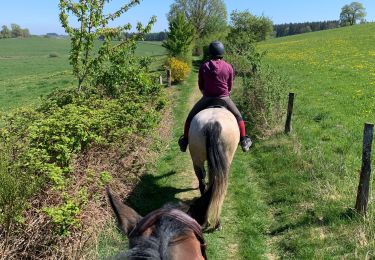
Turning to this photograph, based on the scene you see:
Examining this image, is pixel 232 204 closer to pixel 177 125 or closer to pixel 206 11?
pixel 177 125

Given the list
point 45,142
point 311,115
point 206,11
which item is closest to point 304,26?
point 206,11

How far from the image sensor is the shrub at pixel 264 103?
11281mm

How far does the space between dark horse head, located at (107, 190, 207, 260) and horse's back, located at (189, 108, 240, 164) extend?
13.7 feet

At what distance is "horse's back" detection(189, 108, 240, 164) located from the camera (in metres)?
6.32

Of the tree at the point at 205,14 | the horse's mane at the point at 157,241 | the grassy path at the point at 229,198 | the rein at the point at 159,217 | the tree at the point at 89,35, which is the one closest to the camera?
the horse's mane at the point at 157,241

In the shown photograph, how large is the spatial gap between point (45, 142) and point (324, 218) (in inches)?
179

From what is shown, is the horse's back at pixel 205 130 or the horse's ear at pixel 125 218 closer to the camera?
the horse's ear at pixel 125 218

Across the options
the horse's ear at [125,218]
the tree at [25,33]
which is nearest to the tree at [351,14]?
the tree at [25,33]

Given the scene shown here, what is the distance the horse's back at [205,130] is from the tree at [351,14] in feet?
414

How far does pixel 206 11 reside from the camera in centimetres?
5350

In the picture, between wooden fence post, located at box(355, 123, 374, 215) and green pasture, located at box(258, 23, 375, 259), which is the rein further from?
wooden fence post, located at box(355, 123, 374, 215)

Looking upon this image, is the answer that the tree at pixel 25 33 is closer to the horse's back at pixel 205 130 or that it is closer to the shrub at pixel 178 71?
the shrub at pixel 178 71

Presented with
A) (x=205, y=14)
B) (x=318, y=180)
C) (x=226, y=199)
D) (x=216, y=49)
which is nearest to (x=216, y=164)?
(x=226, y=199)

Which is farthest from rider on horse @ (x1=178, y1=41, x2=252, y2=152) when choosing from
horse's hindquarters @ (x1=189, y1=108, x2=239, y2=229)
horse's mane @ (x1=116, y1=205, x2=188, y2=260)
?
horse's mane @ (x1=116, y1=205, x2=188, y2=260)
